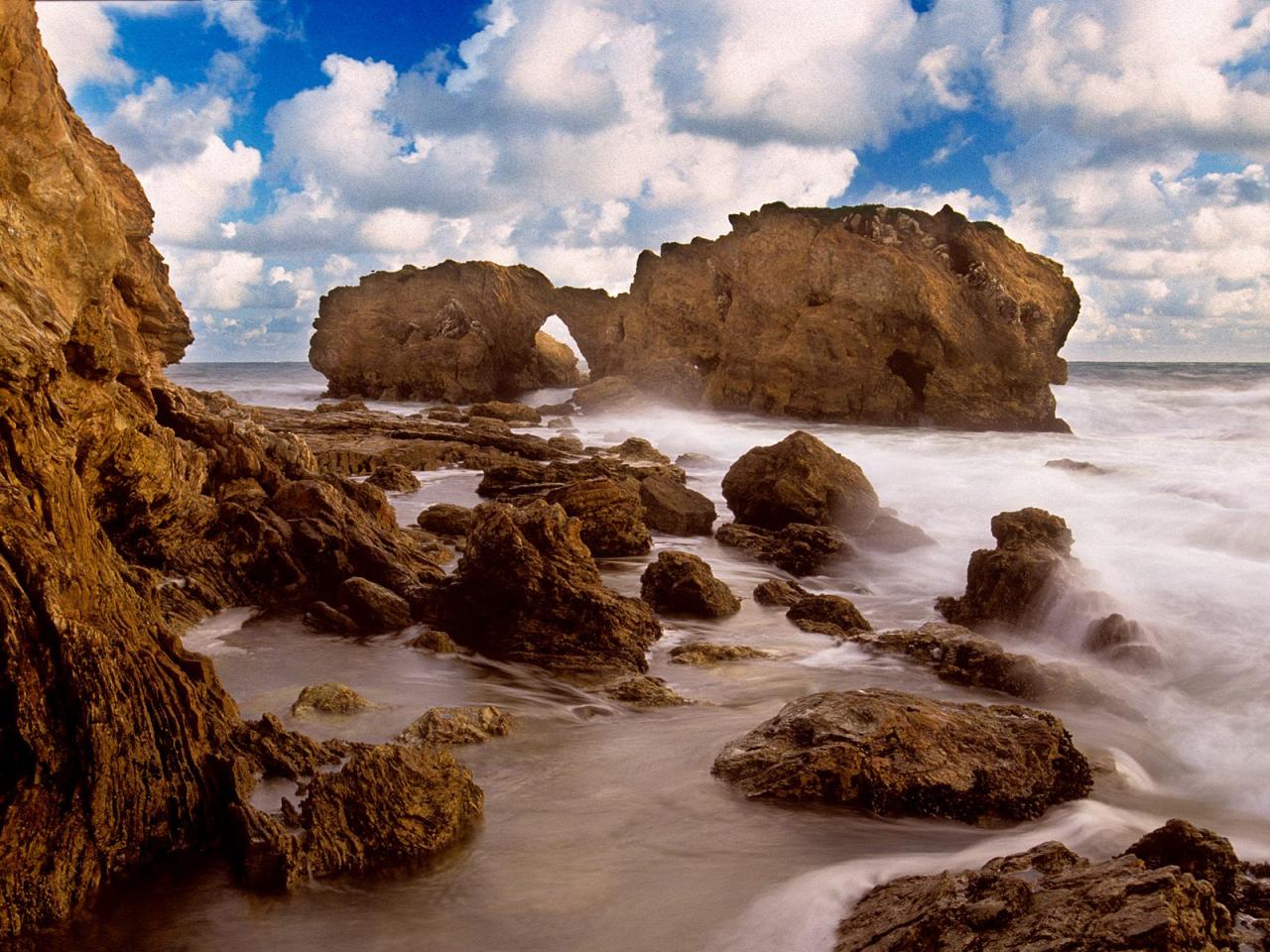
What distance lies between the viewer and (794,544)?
41.2ft

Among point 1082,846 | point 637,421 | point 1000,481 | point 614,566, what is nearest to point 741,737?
point 1082,846

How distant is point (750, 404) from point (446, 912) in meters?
32.1

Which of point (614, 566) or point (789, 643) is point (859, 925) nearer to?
point (789, 643)

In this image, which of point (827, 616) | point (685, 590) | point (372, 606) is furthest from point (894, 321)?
point (372, 606)

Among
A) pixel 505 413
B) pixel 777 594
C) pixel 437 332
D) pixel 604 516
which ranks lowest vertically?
pixel 777 594

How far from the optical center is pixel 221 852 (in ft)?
13.9

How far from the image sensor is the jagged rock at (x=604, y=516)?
38.5ft

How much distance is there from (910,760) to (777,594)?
4.87 meters

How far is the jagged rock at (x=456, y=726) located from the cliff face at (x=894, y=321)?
2743 centimetres

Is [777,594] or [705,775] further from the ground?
[777,594]

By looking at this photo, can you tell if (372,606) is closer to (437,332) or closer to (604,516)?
(604,516)

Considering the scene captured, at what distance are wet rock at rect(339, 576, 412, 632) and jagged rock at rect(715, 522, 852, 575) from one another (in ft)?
18.0

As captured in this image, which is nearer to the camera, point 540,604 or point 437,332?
point 540,604

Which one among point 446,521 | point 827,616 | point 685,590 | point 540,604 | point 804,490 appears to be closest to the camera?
point 540,604
